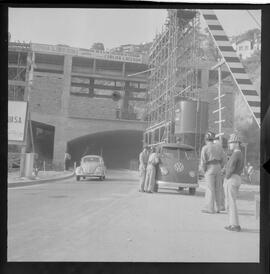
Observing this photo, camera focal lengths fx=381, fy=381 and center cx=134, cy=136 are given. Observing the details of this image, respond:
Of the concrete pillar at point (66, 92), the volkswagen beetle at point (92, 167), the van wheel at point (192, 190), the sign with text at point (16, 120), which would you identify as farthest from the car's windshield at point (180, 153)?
the sign with text at point (16, 120)

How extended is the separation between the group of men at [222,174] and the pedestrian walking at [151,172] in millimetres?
395

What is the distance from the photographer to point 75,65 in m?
3.22

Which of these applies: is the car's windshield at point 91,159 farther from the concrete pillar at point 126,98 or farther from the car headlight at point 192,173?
the car headlight at point 192,173

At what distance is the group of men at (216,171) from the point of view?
305cm

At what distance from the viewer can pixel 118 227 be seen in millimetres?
2939

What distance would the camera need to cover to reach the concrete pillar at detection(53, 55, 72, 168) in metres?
3.19

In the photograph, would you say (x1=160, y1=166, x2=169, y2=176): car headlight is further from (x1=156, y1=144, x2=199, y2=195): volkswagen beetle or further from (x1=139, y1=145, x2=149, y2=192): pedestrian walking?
(x1=139, y1=145, x2=149, y2=192): pedestrian walking

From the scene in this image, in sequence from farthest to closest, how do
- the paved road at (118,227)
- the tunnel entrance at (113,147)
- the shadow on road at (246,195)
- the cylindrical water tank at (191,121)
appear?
the cylindrical water tank at (191,121)
the tunnel entrance at (113,147)
the shadow on road at (246,195)
the paved road at (118,227)

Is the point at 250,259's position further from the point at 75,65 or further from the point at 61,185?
the point at 75,65

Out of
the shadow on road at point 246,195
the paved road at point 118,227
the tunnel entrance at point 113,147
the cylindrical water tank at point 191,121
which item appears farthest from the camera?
the cylindrical water tank at point 191,121

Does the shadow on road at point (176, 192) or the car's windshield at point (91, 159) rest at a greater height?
the car's windshield at point (91, 159)

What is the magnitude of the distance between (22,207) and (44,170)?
34cm

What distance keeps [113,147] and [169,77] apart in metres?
0.78

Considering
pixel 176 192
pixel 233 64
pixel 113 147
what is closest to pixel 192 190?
pixel 176 192
